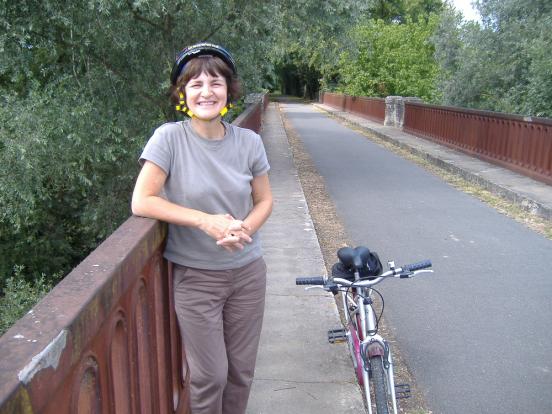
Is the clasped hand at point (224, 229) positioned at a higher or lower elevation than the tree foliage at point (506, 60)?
lower

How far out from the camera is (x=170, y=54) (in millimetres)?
9062

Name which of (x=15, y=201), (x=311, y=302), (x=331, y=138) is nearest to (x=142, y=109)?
(x=15, y=201)

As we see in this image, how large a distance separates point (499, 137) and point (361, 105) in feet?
64.2

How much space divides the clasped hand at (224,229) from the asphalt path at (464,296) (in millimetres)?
2001

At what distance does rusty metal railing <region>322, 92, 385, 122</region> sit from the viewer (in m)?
26.2

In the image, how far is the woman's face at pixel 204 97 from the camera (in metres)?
2.32

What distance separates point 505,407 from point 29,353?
318 centimetres

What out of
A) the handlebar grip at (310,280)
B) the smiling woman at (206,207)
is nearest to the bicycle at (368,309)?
the handlebar grip at (310,280)

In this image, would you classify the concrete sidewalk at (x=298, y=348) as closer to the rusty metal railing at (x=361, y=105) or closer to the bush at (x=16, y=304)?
the bush at (x=16, y=304)

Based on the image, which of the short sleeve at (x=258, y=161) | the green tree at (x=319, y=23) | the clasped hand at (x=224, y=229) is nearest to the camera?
the clasped hand at (x=224, y=229)

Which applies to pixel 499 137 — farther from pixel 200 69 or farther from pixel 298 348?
pixel 200 69

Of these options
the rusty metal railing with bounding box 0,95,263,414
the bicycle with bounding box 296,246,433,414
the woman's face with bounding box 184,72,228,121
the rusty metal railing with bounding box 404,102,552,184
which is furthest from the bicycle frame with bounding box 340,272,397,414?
the rusty metal railing with bounding box 404,102,552,184

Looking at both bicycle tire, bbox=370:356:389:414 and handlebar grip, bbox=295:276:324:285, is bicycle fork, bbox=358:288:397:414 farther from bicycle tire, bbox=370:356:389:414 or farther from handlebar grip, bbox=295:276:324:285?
handlebar grip, bbox=295:276:324:285

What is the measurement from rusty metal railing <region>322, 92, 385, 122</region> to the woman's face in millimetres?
23702
